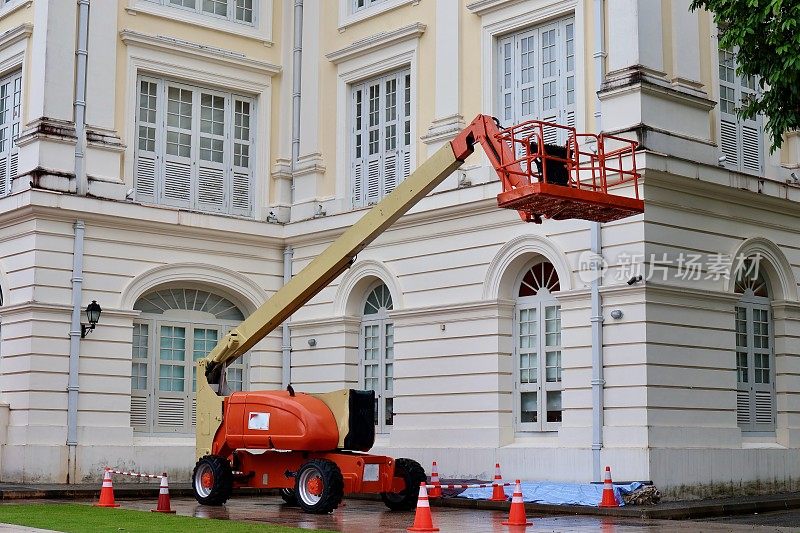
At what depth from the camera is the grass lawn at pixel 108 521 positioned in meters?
15.6

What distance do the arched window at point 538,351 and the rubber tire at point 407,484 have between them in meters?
3.86

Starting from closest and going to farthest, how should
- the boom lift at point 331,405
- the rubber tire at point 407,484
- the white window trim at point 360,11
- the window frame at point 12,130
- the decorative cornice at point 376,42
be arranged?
the boom lift at point 331,405 → the rubber tire at point 407,484 → the decorative cornice at point 376,42 → the window frame at point 12,130 → the white window trim at point 360,11

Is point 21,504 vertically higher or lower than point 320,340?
lower

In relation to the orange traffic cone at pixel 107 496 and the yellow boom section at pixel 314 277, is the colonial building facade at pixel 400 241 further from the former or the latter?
the orange traffic cone at pixel 107 496

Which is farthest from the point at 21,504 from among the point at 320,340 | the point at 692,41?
the point at 692,41

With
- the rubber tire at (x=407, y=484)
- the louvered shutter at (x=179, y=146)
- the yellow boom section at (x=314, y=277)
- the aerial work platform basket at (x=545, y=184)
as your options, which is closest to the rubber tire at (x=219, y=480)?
the yellow boom section at (x=314, y=277)

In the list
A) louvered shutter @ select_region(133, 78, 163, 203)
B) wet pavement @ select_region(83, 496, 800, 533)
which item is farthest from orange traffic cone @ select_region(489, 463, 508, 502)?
louvered shutter @ select_region(133, 78, 163, 203)

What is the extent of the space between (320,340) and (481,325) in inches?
185

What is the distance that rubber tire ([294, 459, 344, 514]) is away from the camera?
1816cm

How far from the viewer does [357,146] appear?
2697 centimetres

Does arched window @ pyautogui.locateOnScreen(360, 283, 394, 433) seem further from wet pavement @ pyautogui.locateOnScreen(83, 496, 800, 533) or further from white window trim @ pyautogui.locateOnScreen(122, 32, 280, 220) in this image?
wet pavement @ pyautogui.locateOnScreen(83, 496, 800, 533)

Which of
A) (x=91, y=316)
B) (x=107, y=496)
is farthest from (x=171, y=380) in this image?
(x=107, y=496)

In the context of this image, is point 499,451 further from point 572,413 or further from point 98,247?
point 98,247

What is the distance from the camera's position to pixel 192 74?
26766 millimetres
